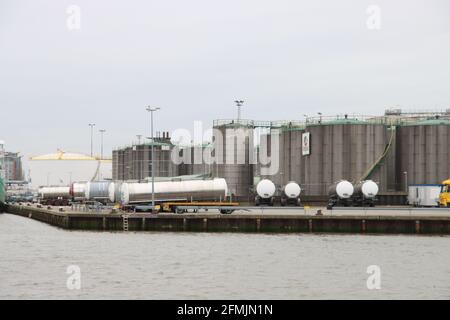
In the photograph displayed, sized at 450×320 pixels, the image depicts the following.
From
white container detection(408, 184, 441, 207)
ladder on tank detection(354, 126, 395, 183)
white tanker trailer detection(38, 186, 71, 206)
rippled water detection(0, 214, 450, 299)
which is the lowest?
white tanker trailer detection(38, 186, 71, 206)

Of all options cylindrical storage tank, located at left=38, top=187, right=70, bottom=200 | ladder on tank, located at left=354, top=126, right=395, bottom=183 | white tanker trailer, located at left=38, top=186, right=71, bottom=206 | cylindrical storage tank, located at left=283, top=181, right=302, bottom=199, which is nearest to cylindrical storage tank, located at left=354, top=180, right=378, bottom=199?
cylindrical storage tank, located at left=283, top=181, right=302, bottom=199

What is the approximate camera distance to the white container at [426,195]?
8169 centimetres

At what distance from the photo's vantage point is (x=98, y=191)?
90688mm

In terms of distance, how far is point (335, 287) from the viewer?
37.0 metres

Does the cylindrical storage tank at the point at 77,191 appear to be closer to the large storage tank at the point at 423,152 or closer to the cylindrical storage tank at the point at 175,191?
the cylindrical storage tank at the point at 175,191

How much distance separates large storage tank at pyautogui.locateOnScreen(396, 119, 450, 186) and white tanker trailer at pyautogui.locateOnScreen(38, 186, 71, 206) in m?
60.5

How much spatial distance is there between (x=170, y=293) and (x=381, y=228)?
1281 inches

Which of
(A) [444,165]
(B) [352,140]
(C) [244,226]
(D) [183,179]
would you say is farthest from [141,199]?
(A) [444,165]

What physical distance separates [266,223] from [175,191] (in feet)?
46.2

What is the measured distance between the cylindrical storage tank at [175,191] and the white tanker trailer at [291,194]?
33.1ft

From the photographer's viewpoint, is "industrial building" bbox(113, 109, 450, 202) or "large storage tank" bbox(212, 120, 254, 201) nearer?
"industrial building" bbox(113, 109, 450, 202)

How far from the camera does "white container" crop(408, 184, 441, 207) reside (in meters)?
81.7

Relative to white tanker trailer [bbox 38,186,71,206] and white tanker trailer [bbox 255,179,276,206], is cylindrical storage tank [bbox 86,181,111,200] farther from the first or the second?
white tanker trailer [bbox 38,186,71,206]
